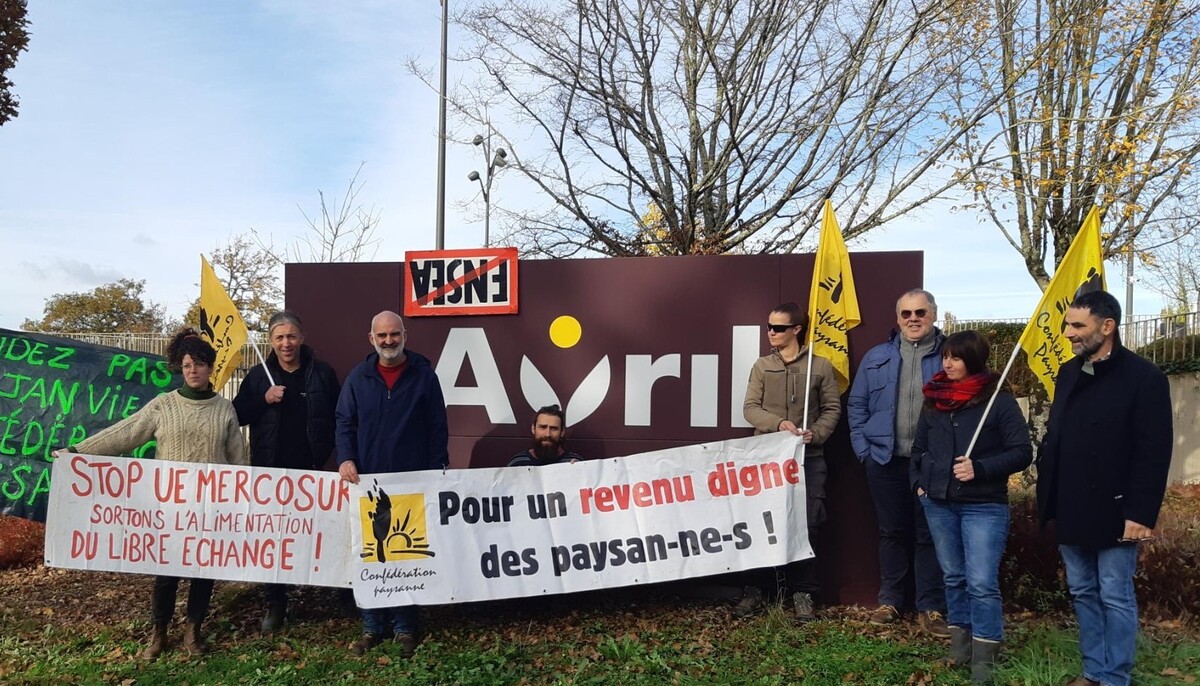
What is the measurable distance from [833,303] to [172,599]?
457 cm

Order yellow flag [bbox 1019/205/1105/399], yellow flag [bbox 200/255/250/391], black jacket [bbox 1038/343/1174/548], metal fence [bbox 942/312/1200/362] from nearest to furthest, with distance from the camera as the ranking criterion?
black jacket [bbox 1038/343/1174/548] → yellow flag [bbox 1019/205/1105/399] → yellow flag [bbox 200/255/250/391] → metal fence [bbox 942/312/1200/362]

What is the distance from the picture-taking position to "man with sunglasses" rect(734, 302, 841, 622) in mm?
5375

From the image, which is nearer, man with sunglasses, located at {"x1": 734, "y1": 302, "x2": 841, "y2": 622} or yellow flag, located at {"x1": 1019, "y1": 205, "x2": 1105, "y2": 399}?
yellow flag, located at {"x1": 1019, "y1": 205, "x2": 1105, "y2": 399}

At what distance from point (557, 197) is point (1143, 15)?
28.6 ft

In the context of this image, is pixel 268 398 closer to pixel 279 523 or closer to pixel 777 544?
pixel 279 523

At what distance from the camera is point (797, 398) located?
5.39m

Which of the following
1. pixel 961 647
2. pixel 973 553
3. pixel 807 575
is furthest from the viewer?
pixel 807 575

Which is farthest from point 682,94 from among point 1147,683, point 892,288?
point 1147,683

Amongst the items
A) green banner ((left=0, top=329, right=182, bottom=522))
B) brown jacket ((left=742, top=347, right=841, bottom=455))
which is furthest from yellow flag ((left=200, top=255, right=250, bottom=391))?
brown jacket ((left=742, top=347, right=841, bottom=455))

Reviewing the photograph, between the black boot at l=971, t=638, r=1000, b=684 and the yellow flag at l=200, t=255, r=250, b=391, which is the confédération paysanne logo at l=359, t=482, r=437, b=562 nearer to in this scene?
the yellow flag at l=200, t=255, r=250, b=391

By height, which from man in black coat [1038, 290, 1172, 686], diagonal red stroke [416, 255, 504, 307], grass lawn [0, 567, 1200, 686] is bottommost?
grass lawn [0, 567, 1200, 686]

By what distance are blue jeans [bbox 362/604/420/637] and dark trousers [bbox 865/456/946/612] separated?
2.98m

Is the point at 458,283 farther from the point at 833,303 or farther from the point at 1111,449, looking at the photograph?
the point at 1111,449

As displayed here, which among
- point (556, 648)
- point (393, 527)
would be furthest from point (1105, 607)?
point (393, 527)
